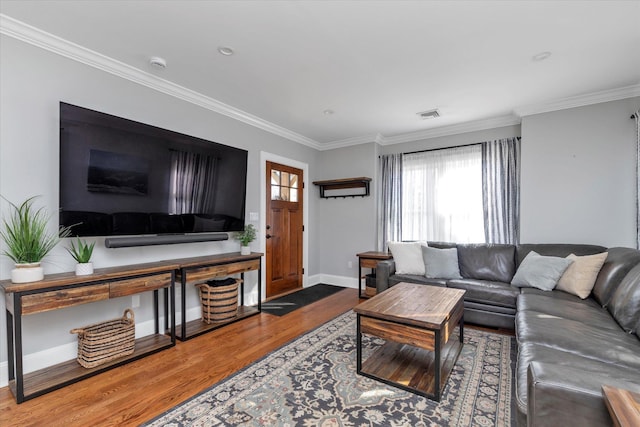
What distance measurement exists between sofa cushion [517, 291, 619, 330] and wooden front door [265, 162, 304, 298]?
3.21 meters

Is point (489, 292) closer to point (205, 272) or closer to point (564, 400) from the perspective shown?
point (564, 400)

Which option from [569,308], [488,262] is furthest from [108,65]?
[488,262]

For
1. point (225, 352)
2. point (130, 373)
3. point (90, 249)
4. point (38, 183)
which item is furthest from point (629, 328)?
point (38, 183)

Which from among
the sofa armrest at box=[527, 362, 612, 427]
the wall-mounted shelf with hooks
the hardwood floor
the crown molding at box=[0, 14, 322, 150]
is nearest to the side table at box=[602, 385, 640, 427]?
the sofa armrest at box=[527, 362, 612, 427]

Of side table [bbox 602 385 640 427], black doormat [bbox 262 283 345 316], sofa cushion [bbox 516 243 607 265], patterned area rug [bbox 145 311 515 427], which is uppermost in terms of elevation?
sofa cushion [bbox 516 243 607 265]

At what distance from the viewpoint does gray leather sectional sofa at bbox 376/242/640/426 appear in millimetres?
1057

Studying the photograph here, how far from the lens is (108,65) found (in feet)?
8.44

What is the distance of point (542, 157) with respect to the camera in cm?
360

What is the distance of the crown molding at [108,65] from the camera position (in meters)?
2.11

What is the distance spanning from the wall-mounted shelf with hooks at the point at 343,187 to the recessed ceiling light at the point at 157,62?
3052 mm

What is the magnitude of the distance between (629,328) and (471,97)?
8.54 feet

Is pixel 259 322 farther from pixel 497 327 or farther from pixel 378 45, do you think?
pixel 378 45

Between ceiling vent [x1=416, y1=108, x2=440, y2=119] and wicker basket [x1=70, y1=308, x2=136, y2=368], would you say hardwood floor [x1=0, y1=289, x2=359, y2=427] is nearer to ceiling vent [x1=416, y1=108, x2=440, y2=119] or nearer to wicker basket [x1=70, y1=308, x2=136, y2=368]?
wicker basket [x1=70, y1=308, x2=136, y2=368]

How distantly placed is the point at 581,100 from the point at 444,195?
1.89 m
